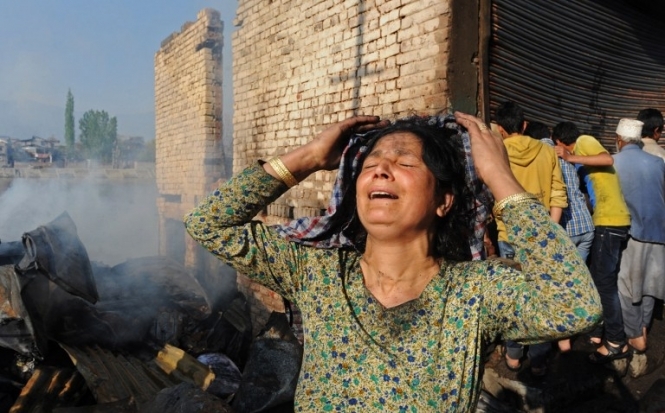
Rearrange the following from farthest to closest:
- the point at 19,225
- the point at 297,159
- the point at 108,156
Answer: the point at 108,156
the point at 19,225
the point at 297,159

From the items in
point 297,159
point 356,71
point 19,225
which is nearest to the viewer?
point 297,159

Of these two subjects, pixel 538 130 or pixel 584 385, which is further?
pixel 538 130

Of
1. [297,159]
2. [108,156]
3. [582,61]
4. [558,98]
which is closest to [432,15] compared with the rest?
[558,98]

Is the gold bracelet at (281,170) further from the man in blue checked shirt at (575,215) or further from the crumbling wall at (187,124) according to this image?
the crumbling wall at (187,124)

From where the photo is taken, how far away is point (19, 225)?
13.4 m

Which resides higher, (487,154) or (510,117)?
(510,117)

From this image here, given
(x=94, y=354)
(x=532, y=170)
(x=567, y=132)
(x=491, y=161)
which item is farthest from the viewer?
(x=94, y=354)

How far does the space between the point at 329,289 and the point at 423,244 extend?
362 mm

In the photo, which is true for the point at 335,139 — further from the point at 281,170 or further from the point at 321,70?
the point at 321,70

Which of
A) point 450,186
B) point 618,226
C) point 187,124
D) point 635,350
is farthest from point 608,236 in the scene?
point 187,124

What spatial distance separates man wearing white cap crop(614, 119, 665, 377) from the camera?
166 inches

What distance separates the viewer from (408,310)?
151 cm

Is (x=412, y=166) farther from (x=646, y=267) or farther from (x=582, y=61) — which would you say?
(x=582, y=61)

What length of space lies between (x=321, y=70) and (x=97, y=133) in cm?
6407
